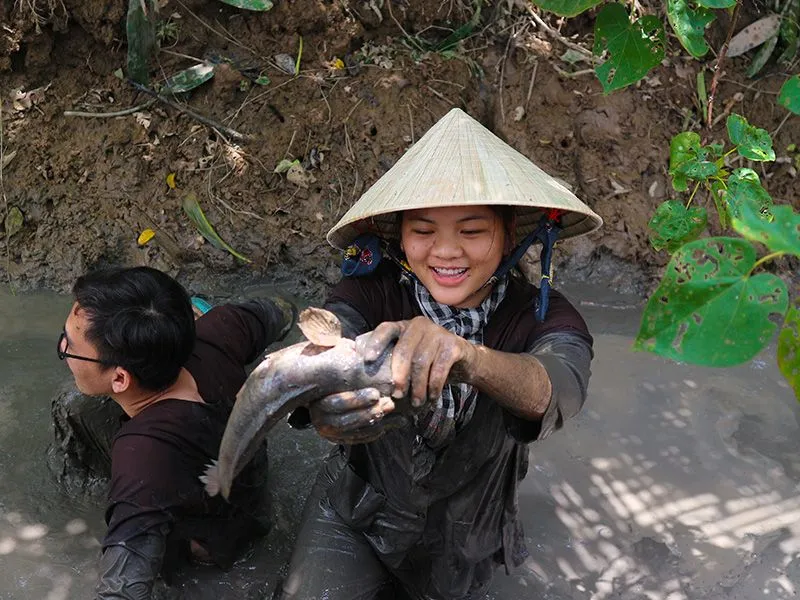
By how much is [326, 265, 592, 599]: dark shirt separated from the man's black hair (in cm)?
55

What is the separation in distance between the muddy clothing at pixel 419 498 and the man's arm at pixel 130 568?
0.46 metres

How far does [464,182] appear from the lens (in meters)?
1.85

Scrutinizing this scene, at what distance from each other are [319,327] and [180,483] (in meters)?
0.96

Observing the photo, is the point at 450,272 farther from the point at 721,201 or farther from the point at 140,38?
the point at 140,38

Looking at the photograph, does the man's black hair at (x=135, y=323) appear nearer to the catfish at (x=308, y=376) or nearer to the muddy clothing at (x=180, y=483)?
the muddy clothing at (x=180, y=483)

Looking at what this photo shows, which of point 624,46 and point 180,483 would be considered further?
point 624,46

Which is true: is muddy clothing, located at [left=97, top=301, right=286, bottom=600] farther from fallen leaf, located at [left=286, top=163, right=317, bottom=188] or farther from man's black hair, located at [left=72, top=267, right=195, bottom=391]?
fallen leaf, located at [left=286, top=163, right=317, bottom=188]

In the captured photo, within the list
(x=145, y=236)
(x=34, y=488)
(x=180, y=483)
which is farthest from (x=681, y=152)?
(x=34, y=488)

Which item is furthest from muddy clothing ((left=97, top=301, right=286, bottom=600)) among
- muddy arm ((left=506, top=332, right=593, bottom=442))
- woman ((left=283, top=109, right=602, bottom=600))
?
muddy arm ((left=506, top=332, right=593, bottom=442))

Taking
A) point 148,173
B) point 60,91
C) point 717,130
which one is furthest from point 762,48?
point 60,91

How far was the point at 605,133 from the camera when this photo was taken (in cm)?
406

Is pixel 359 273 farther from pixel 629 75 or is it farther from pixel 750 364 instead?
pixel 750 364

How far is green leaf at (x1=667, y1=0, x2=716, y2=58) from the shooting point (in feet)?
7.81

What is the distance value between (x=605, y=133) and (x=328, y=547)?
9.32ft
